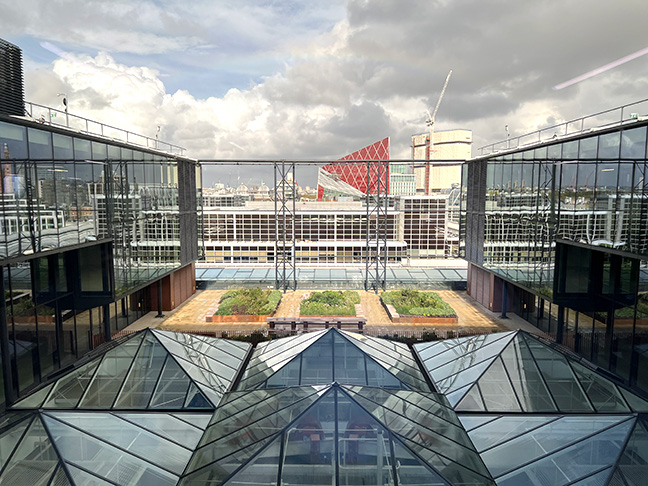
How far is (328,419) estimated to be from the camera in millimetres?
6043

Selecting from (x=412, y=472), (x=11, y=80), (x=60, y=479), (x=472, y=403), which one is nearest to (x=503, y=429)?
(x=472, y=403)

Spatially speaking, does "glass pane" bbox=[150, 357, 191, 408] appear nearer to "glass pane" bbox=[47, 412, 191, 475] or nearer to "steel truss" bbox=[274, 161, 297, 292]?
"glass pane" bbox=[47, 412, 191, 475]

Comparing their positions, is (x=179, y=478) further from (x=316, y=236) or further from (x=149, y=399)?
(x=316, y=236)

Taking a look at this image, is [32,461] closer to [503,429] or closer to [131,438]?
[131,438]

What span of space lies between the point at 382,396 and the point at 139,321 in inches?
645

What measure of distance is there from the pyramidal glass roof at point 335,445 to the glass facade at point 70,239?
24.0 ft

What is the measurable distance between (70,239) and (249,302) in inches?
407

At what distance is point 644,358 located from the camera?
11367mm

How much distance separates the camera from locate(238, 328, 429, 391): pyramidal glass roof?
8.95 m

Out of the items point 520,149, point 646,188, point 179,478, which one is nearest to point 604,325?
point 646,188

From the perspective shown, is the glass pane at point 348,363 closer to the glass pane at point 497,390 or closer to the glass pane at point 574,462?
the glass pane at point 497,390

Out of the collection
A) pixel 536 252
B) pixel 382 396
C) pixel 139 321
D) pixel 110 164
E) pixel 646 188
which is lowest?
pixel 139 321

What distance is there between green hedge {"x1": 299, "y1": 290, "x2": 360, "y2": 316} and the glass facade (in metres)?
7.21

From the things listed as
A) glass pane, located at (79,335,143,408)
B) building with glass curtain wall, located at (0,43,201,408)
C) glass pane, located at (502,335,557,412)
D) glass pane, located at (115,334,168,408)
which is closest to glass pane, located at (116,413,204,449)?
glass pane, located at (115,334,168,408)
